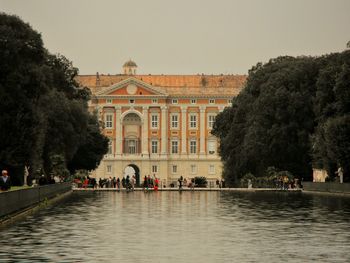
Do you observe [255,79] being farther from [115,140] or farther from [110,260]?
[110,260]

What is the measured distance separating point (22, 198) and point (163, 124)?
394 ft

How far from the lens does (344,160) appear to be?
6925 cm

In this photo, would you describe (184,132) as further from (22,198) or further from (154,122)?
(22,198)

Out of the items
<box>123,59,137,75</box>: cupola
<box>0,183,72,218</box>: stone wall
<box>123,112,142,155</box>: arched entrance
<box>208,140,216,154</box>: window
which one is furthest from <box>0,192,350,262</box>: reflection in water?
<box>123,59,137,75</box>: cupola

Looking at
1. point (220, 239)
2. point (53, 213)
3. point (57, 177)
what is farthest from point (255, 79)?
point (220, 239)

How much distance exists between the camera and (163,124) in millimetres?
160375

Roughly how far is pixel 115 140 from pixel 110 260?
464 feet

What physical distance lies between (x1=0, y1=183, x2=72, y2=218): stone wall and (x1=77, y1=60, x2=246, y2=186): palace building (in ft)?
319

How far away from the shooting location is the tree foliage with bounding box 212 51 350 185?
7650cm

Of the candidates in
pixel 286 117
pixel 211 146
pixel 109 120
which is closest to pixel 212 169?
pixel 211 146

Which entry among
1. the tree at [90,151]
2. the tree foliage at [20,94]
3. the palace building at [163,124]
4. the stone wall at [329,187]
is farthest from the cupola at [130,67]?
the tree foliage at [20,94]

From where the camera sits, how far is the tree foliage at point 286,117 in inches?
3012

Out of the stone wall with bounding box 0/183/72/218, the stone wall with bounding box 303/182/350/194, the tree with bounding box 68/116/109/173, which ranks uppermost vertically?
the tree with bounding box 68/116/109/173

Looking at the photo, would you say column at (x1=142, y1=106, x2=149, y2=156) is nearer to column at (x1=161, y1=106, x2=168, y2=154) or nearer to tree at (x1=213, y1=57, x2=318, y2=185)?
column at (x1=161, y1=106, x2=168, y2=154)
